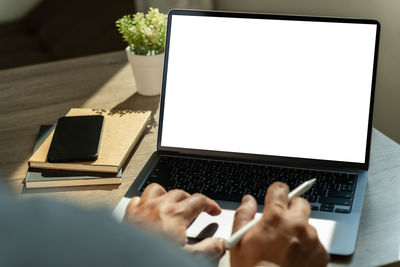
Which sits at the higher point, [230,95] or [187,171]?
[230,95]

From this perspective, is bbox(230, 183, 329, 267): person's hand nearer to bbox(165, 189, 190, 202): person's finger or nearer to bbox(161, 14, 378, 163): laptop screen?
bbox(165, 189, 190, 202): person's finger

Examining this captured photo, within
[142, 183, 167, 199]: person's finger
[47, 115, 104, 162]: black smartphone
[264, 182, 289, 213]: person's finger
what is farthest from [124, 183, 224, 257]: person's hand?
[47, 115, 104, 162]: black smartphone

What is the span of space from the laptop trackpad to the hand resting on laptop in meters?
0.02

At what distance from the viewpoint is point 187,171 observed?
1089 mm

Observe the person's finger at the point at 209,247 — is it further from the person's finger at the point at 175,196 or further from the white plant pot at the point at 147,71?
the white plant pot at the point at 147,71

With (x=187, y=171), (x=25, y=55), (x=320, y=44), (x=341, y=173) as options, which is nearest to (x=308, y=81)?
(x=320, y=44)

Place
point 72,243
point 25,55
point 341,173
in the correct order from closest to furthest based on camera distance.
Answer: point 72,243 < point 341,173 < point 25,55

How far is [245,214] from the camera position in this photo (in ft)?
2.78

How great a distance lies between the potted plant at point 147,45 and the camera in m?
1.39

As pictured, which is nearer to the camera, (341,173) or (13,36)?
(341,173)

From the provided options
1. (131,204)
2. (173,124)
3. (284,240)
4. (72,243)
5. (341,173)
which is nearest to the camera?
(72,243)

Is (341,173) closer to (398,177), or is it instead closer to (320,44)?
(398,177)

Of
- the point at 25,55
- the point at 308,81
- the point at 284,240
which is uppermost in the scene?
the point at 308,81

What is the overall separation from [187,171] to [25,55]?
2175 millimetres
